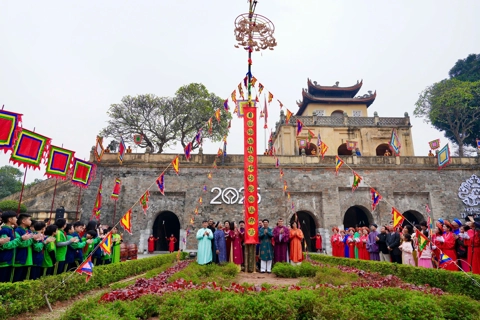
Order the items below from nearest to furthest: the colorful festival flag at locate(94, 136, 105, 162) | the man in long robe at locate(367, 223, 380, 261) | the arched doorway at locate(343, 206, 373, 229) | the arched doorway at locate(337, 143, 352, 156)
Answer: the man in long robe at locate(367, 223, 380, 261) < the colorful festival flag at locate(94, 136, 105, 162) < the arched doorway at locate(343, 206, 373, 229) < the arched doorway at locate(337, 143, 352, 156)

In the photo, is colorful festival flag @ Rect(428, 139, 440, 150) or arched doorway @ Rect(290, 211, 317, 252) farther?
arched doorway @ Rect(290, 211, 317, 252)

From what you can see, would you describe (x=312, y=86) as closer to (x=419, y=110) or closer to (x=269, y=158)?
(x=419, y=110)

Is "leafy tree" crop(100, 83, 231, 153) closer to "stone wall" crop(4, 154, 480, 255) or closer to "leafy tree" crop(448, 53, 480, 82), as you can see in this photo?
"stone wall" crop(4, 154, 480, 255)

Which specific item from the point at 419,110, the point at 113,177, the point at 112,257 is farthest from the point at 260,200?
the point at 419,110

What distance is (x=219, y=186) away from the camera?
66.6 ft

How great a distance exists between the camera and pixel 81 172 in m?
9.12

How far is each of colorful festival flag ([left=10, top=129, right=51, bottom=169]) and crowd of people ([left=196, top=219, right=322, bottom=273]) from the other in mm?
4752

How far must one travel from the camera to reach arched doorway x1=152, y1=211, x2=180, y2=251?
71.8ft

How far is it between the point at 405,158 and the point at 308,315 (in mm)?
→ 19924

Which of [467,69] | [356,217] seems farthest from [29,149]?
[467,69]

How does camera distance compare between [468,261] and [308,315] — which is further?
[468,261]

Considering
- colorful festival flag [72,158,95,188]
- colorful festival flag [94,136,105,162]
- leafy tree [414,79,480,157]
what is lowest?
colorful festival flag [72,158,95,188]

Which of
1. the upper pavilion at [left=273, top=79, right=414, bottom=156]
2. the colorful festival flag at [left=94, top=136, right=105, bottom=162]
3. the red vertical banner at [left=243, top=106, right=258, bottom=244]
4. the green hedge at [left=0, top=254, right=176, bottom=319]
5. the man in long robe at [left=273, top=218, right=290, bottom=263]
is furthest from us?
the upper pavilion at [left=273, top=79, right=414, bottom=156]

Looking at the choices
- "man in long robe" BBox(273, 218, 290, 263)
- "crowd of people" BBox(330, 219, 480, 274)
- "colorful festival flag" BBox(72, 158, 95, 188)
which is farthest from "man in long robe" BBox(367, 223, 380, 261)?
"colorful festival flag" BBox(72, 158, 95, 188)
